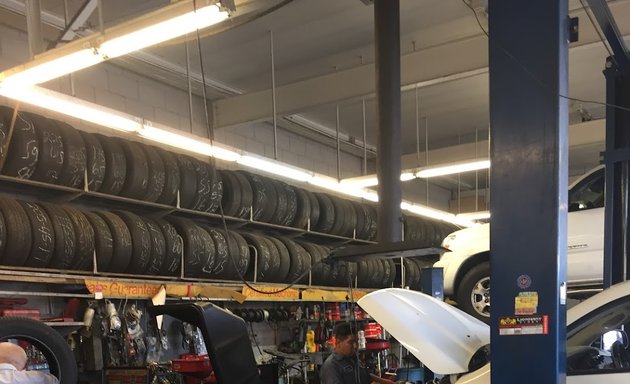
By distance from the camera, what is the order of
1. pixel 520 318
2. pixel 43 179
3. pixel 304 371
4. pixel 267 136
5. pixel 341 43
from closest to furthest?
pixel 520 318 < pixel 43 179 < pixel 341 43 < pixel 304 371 < pixel 267 136

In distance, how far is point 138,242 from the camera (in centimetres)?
654

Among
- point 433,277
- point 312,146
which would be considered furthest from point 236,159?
point 312,146

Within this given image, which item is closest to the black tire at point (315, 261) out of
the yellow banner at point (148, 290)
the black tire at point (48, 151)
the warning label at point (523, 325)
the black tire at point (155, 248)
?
the yellow banner at point (148, 290)

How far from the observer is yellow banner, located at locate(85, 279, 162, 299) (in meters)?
6.07

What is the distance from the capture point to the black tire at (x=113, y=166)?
6504mm

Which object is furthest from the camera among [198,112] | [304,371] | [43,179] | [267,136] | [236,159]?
[267,136]

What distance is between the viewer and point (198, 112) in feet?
29.3

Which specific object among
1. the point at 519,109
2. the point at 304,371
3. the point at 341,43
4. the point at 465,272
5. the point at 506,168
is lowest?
the point at 304,371

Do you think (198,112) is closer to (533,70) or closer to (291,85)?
(291,85)

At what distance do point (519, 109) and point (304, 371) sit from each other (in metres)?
6.28

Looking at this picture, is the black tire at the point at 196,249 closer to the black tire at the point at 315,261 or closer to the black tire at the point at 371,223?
the black tire at the point at 315,261

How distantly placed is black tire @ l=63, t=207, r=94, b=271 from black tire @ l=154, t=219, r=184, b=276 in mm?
907

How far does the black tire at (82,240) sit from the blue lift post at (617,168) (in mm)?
4435

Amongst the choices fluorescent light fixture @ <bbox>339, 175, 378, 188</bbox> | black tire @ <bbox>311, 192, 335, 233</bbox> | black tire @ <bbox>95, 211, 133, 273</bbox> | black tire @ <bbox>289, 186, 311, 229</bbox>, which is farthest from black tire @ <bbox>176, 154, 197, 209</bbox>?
black tire @ <bbox>311, 192, 335, 233</bbox>
